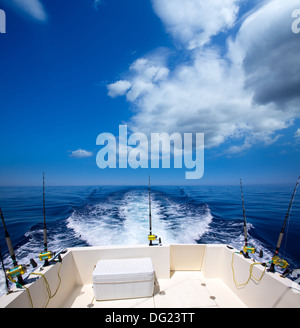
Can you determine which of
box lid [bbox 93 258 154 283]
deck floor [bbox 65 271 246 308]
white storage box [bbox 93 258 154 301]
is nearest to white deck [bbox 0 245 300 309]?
deck floor [bbox 65 271 246 308]

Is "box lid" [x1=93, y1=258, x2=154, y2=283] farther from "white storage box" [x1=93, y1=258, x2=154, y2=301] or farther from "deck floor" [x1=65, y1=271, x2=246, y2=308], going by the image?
"deck floor" [x1=65, y1=271, x2=246, y2=308]

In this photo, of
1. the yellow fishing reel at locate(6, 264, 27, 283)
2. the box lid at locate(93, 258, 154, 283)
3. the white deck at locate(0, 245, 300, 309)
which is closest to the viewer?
the yellow fishing reel at locate(6, 264, 27, 283)

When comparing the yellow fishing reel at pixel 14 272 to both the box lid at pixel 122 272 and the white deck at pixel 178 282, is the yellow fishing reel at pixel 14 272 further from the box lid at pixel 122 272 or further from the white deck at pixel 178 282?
the box lid at pixel 122 272

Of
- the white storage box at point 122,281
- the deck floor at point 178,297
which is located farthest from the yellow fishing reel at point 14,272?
the deck floor at point 178,297

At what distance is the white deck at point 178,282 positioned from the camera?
5.34 feet

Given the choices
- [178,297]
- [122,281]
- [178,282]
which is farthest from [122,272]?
[178,282]

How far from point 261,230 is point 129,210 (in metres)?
6.02

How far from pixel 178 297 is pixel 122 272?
871mm

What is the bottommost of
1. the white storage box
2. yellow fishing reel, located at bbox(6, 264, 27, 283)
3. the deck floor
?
the deck floor

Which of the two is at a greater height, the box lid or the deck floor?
the box lid

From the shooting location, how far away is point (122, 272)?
1.98 metres

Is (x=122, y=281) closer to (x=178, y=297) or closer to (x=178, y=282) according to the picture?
(x=178, y=297)

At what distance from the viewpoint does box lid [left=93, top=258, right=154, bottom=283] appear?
76.7 inches

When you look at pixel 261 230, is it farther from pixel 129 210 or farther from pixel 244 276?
pixel 129 210
